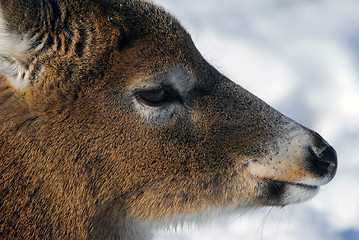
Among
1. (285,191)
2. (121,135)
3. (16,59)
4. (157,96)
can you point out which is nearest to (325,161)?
(285,191)

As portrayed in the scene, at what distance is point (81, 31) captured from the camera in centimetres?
426

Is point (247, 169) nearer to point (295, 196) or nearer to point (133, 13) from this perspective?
point (295, 196)

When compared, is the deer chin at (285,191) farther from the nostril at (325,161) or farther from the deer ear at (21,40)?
the deer ear at (21,40)

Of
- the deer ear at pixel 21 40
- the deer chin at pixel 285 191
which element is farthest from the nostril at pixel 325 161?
the deer ear at pixel 21 40

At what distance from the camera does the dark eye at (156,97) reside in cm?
424

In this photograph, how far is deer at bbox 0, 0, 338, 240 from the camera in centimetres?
410

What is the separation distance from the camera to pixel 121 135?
4188 mm

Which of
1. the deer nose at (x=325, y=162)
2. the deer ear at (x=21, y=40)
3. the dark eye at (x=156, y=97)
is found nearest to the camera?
the deer ear at (x=21, y=40)

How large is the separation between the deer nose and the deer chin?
15cm

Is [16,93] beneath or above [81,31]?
beneath

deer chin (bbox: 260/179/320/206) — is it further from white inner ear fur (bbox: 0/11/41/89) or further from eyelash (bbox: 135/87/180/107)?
white inner ear fur (bbox: 0/11/41/89)

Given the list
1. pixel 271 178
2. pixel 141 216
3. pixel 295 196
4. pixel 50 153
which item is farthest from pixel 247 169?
pixel 50 153

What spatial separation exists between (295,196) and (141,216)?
1.27 m

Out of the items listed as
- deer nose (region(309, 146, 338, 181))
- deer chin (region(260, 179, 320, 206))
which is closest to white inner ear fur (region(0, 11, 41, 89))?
deer chin (region(260, 179, 320, 206))
